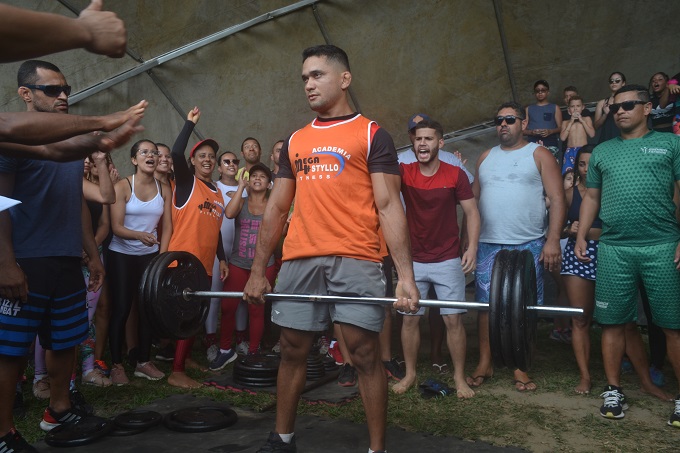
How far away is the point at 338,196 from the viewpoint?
2.88m

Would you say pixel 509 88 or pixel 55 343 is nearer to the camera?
pixel 55 343

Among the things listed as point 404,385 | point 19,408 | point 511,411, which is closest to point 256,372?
point 404,385

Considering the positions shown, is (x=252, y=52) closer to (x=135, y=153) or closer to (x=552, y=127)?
(x=135, y=153)

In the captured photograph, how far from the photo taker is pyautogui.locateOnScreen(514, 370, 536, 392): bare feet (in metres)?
4.21

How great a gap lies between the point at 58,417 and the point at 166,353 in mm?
1691

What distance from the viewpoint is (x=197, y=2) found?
7121mm

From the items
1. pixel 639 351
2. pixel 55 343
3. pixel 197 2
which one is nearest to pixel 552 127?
pixel 639 351

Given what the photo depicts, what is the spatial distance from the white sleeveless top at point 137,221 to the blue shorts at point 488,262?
2437 millimetres

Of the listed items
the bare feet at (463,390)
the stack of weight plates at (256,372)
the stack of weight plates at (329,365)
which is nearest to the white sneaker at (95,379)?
the stack of weight plates at (256,372)

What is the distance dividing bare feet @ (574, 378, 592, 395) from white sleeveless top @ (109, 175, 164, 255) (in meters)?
3.22

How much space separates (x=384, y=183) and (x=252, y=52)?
203 inches

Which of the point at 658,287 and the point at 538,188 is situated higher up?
the point at 538,188

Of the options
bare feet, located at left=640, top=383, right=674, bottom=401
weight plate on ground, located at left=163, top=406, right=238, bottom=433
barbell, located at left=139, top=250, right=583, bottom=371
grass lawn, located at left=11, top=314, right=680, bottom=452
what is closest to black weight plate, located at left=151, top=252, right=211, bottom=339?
barbell, located at left=139, top=250, right=583, bottom=371

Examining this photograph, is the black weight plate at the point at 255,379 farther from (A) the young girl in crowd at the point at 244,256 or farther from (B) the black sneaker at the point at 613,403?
(B) the black sneaker at the point at 613,403
